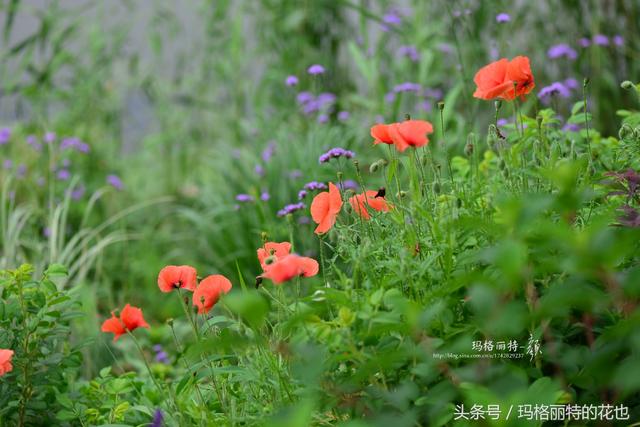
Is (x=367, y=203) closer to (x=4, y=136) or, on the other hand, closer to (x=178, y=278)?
(x=178, y=278)

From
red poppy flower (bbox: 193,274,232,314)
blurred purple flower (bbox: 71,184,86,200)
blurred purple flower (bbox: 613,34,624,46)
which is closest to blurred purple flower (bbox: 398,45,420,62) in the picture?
blurred purple flower (bbox: 613,34,624,46)

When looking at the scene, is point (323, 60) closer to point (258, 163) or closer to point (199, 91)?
point (258, 163)

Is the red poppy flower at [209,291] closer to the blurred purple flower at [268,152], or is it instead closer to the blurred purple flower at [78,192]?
the blurred purple flower at [268,152]

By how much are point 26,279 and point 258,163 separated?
2.02 m

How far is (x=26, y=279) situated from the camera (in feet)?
5.50

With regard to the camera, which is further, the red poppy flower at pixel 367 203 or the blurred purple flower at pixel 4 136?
the blurred purple flower at pixel 4 136

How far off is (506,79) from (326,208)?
0.42 meters

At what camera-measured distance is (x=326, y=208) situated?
143 cm

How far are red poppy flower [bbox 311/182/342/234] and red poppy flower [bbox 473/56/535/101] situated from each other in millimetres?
326

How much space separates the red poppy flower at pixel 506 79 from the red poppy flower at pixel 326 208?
326mm

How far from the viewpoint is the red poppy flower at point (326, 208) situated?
140cm

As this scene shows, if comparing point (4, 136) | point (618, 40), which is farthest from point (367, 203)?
point (4, 136)

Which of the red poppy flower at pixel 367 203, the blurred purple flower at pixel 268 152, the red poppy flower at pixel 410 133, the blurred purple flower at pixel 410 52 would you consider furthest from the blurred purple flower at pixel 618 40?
the red poppy flower at pixel 410 133

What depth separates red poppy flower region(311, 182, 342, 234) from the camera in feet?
4.58
